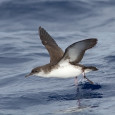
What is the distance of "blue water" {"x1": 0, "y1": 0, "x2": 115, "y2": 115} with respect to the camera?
9617 mm

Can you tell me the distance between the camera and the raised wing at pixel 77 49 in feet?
28.9

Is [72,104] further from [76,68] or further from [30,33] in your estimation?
[30,33]

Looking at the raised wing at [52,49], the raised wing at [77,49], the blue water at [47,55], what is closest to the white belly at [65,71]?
the raised wing at [77,49]

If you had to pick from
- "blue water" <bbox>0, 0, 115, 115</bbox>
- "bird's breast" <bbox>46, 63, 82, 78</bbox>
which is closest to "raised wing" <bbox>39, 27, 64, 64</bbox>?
"bird's breast" <bbox>46, 63, 82, 78</bbox>

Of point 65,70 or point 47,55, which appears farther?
point 47,55

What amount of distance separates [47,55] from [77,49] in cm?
511

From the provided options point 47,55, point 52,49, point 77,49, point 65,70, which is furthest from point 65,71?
point 47,55

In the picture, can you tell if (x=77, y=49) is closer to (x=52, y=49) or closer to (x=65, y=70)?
(x=65, y=70)

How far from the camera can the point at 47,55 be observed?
46.6ft

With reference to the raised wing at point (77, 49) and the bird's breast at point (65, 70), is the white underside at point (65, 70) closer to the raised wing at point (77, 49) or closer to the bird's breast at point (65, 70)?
the bird's breast at point (65, 70)

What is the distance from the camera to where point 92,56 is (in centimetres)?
1364

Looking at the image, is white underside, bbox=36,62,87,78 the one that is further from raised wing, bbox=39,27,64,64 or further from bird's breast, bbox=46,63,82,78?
raised wing, bbox=39,27,64,64

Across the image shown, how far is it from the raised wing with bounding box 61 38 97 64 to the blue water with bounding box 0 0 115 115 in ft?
3.19

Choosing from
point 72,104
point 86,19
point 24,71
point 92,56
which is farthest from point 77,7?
point 72,104
